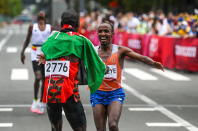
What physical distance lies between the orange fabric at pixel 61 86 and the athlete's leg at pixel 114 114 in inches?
25.4

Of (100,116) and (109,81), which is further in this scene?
(109,81)

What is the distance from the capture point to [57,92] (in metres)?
7.38

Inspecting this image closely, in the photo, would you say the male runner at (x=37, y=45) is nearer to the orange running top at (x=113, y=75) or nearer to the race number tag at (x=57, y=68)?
the orange running top at (x=113, y=75)

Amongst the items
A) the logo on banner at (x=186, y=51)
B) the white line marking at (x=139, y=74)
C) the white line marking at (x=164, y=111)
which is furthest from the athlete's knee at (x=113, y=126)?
the logo on banner at (x=186, y=51)

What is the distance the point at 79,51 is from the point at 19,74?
506 inches

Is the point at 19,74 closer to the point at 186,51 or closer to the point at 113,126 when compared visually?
the point at 186,51

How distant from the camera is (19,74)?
65.9 feet

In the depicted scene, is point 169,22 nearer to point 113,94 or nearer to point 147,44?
point 147,44

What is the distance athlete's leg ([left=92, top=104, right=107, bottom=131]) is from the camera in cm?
799

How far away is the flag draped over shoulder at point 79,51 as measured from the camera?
737 cm

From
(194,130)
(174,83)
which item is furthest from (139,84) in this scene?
(194,130)

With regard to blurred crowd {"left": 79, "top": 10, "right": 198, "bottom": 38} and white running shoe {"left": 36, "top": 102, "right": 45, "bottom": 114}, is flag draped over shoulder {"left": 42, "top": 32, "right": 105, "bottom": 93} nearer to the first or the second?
white running shoe {"left": 36, "top": 102, "right": 45, "bottom": 114}

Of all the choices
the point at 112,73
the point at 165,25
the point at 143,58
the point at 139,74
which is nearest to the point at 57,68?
the point at 112,73

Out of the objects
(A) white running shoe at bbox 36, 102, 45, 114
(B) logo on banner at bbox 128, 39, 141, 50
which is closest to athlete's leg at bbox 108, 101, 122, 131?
(A) white running shoe at bbox 36, 102, 45, 114
